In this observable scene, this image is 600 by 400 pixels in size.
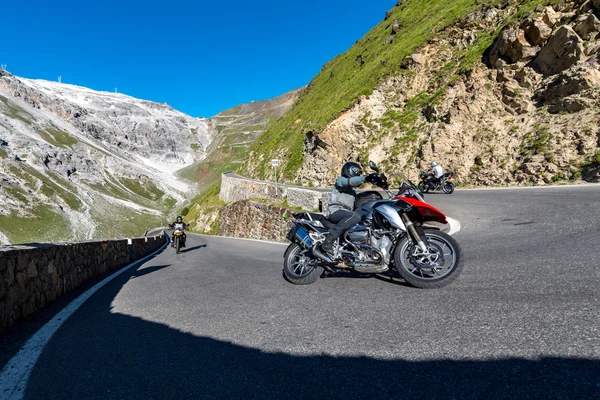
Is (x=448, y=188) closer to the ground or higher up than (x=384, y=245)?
higher up

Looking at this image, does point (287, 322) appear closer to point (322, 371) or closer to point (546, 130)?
point (322, 371)

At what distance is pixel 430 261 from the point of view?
14.0ft

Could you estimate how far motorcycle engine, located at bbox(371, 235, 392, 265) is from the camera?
4.50 meters

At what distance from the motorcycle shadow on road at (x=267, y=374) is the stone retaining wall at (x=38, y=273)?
57.8 inches

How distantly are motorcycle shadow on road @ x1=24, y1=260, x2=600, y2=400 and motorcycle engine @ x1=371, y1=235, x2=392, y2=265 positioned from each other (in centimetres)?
182

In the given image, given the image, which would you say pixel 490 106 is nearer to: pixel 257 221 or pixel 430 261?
pixel 257 221

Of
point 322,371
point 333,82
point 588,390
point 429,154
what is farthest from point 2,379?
point 333,82

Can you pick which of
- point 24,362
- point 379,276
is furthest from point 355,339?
point 24,362

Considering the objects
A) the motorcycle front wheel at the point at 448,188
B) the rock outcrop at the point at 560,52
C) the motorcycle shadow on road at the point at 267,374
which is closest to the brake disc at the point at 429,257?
the motorcycle shadow on road at the point at 267,374

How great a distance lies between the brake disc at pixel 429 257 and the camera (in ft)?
14.0

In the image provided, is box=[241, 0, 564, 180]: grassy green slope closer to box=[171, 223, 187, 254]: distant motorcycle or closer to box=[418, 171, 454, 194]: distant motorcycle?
box=[418, 171, 454, 194]: distant motorcycle

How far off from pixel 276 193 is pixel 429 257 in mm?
25270

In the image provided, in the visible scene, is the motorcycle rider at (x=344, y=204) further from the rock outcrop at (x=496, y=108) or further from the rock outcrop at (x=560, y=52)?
the rock outcrop at (x=560, y=52)

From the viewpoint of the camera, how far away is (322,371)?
243 centimetres
